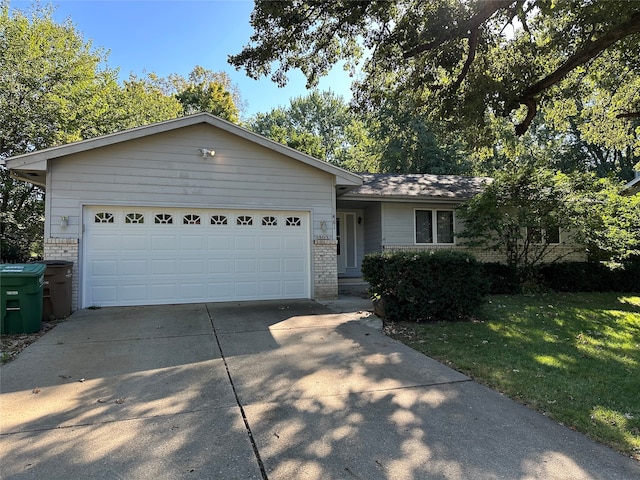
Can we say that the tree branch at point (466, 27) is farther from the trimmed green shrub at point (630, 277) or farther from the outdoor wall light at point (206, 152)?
the trimmed green shrub at point (630, 277)

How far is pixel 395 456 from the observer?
9.40 ft

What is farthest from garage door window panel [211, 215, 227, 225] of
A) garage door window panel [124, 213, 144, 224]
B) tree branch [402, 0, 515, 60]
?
tree branch [402, 0, 515, 60]

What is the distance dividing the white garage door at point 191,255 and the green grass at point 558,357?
158 inches

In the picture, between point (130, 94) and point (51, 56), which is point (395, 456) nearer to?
point (51, 56)

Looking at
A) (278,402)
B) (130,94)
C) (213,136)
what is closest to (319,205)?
(213,136)

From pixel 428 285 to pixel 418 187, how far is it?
6792 mm

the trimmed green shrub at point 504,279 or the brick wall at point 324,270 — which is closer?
the brick wall at point 324,270

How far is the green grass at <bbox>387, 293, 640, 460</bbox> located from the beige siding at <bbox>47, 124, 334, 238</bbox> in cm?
472

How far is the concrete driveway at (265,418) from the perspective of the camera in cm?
272

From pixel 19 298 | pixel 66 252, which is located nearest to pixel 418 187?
pixel 66 252

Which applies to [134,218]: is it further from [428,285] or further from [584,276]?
[584,276]

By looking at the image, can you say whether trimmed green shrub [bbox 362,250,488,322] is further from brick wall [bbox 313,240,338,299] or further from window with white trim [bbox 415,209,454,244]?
window with white trim [bbox 415,209,454,244]

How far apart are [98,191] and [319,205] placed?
5195mm

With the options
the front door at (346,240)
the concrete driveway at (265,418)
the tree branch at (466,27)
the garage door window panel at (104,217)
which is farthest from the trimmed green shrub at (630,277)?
the garage door window panel at (104,217)
